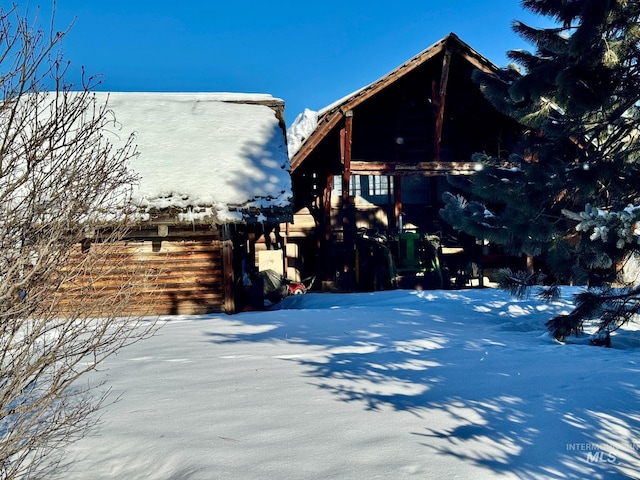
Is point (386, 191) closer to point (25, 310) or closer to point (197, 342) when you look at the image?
point (197, 342)

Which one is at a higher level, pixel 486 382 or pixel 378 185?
pixel 378 185

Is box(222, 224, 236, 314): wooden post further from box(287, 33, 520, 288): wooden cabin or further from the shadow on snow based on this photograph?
box(287, 33, 520, 288): wooden cabin

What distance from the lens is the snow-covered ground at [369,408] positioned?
3.25 meters

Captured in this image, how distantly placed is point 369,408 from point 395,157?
13.5 m

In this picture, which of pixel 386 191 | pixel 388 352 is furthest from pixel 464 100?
pixel 388 352

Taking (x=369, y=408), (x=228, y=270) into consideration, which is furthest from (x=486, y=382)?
(x=228, y=270)

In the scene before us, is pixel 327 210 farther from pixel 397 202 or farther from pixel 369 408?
pixel 369 408

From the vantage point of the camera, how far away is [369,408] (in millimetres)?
4215

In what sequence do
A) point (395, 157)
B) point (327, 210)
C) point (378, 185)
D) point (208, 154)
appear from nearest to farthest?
point (208, 154)
point (327, 210)
point (395, 157)
point (378, 185)

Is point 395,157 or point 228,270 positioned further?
point 395,157

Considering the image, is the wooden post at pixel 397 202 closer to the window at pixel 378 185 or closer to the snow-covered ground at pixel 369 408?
the window at pixel 378 185

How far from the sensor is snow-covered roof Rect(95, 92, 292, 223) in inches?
413

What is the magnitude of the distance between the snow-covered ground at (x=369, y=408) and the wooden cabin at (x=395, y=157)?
28.8ft

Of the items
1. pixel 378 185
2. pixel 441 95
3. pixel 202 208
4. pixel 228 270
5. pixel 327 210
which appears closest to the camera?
pixel 202 208
